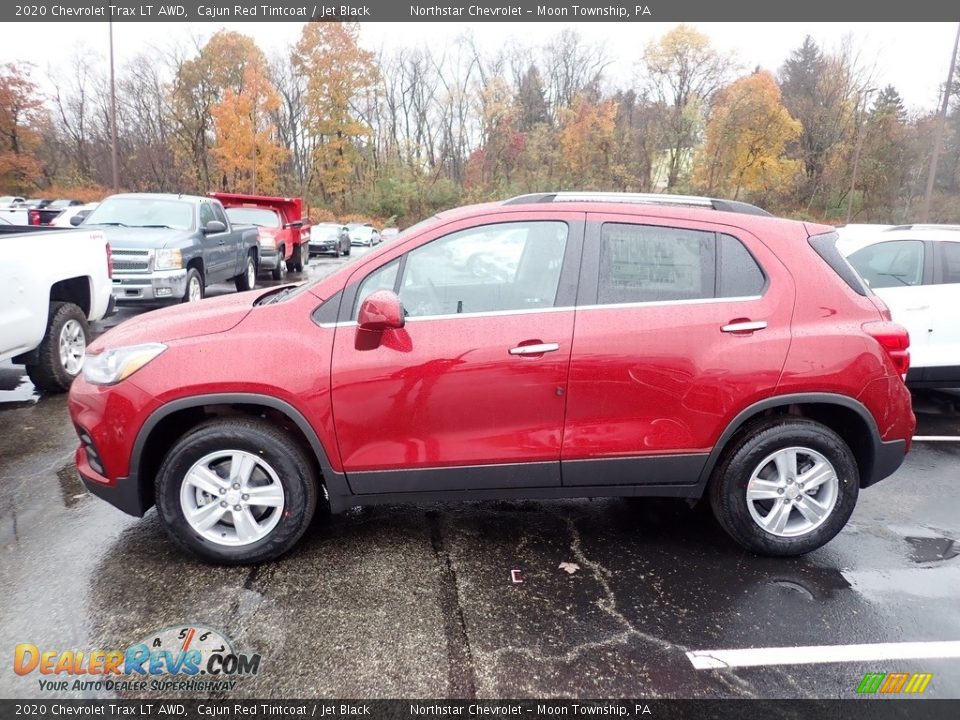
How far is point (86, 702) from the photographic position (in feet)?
7.31

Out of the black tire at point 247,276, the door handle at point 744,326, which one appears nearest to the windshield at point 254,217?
the black tire at point 247,276

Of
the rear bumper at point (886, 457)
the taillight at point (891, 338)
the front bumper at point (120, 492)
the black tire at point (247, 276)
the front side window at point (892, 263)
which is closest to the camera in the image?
the front bumper at point (120, 492)

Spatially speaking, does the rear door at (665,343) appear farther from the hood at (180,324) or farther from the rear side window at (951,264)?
the rear side window at (951,264)

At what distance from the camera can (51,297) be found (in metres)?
5.88

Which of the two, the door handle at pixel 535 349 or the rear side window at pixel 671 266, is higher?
the rear side window at pixel 671 266

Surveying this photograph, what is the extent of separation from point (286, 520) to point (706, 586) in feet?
7.04

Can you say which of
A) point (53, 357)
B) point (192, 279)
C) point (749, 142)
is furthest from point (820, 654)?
point (749, 142)

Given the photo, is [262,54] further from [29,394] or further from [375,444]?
[375,444]

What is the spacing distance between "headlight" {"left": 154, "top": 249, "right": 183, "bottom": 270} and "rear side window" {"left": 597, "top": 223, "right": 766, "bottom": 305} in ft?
25.2

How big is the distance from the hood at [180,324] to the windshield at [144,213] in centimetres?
732

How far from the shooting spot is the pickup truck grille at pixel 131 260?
8.55 m

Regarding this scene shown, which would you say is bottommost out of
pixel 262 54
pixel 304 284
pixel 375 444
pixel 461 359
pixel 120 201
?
pixel 375 444

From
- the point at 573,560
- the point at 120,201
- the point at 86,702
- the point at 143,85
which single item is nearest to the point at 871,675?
the point at 573,560

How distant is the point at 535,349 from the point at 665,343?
2.15ft
